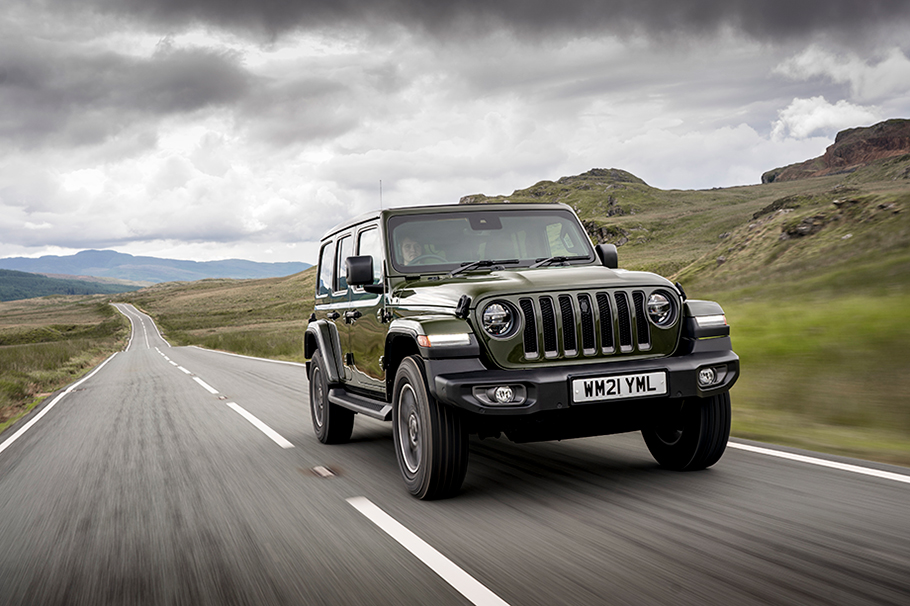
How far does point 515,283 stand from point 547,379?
709mm

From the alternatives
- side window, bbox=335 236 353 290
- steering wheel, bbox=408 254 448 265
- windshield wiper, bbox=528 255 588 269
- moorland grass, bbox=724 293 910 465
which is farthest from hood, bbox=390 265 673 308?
moorland grass, bbox=724 293 910 465

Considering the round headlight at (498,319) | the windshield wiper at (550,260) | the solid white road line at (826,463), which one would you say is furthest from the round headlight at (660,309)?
the solid white road line at (826,463)

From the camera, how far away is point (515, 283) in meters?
4.75

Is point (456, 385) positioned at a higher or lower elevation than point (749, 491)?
higher

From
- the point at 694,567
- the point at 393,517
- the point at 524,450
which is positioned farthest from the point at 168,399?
the point at 694,567

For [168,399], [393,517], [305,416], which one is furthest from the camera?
[168,399]

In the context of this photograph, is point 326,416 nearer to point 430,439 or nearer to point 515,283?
point 430,439

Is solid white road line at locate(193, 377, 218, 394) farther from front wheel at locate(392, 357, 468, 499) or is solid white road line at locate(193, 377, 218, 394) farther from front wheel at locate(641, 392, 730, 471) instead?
front wheel at locate(641, 392, 730, 471)

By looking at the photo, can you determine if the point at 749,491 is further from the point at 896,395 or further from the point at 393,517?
the point at 896,395

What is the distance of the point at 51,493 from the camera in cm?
591

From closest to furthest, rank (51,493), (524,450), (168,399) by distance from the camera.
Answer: (51,493), (524,450), (168,399)

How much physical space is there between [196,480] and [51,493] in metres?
1.14

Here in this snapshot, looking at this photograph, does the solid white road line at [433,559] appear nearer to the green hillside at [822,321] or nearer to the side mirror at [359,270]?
the side mirror at [359,270]

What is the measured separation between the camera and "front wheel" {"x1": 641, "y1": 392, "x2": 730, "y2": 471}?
5.08 meters
